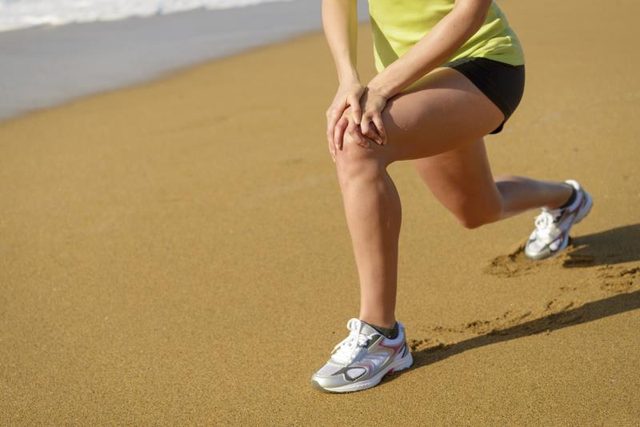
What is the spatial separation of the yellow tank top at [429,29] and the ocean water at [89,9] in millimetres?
7389

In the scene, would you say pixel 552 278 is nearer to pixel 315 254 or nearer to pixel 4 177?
pixel 315 254

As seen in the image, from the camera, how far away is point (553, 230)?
4164mm

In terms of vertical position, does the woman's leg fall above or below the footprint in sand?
above

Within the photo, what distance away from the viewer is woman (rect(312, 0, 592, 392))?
3.06m

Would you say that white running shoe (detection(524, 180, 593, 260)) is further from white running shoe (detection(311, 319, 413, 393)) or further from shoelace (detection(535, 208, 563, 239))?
white running shoe (detection(311, 319, 413, 393))

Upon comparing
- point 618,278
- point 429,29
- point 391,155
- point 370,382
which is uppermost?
point 429,29

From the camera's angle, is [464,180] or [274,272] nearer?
[464,180]

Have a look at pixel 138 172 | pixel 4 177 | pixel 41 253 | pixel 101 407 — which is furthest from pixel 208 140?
pixel 101 407

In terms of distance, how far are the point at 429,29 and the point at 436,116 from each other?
0.42 meters

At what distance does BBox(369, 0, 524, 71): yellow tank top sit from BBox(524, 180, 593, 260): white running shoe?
3.18 feet

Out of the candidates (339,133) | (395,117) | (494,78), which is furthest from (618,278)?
(339,133)

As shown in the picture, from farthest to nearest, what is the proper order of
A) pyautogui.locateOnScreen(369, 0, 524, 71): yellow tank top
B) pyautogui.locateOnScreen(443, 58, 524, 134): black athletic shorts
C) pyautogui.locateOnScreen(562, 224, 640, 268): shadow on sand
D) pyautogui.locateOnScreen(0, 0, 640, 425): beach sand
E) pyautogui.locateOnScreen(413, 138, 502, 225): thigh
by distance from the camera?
pyautogui.locateOnScreen(562, 224, 640, 268): shadow on sand < pyautogui.locateOnScreen(413, 138, 502, 225): thigh < pyautogui.locateOnScreen(369, 0, 524, 71): yellow tank top < pyautogui.locateOnScreen(443, 58, 524, 134): black athletic shorts < pyautogui.locateOnScreen(0, 0, 640, 425): beach sand

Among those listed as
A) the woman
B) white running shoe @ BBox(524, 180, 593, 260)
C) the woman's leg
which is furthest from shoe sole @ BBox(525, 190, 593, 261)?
the woman

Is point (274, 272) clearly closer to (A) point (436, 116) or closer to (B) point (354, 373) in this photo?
(B) point (354, 373)
